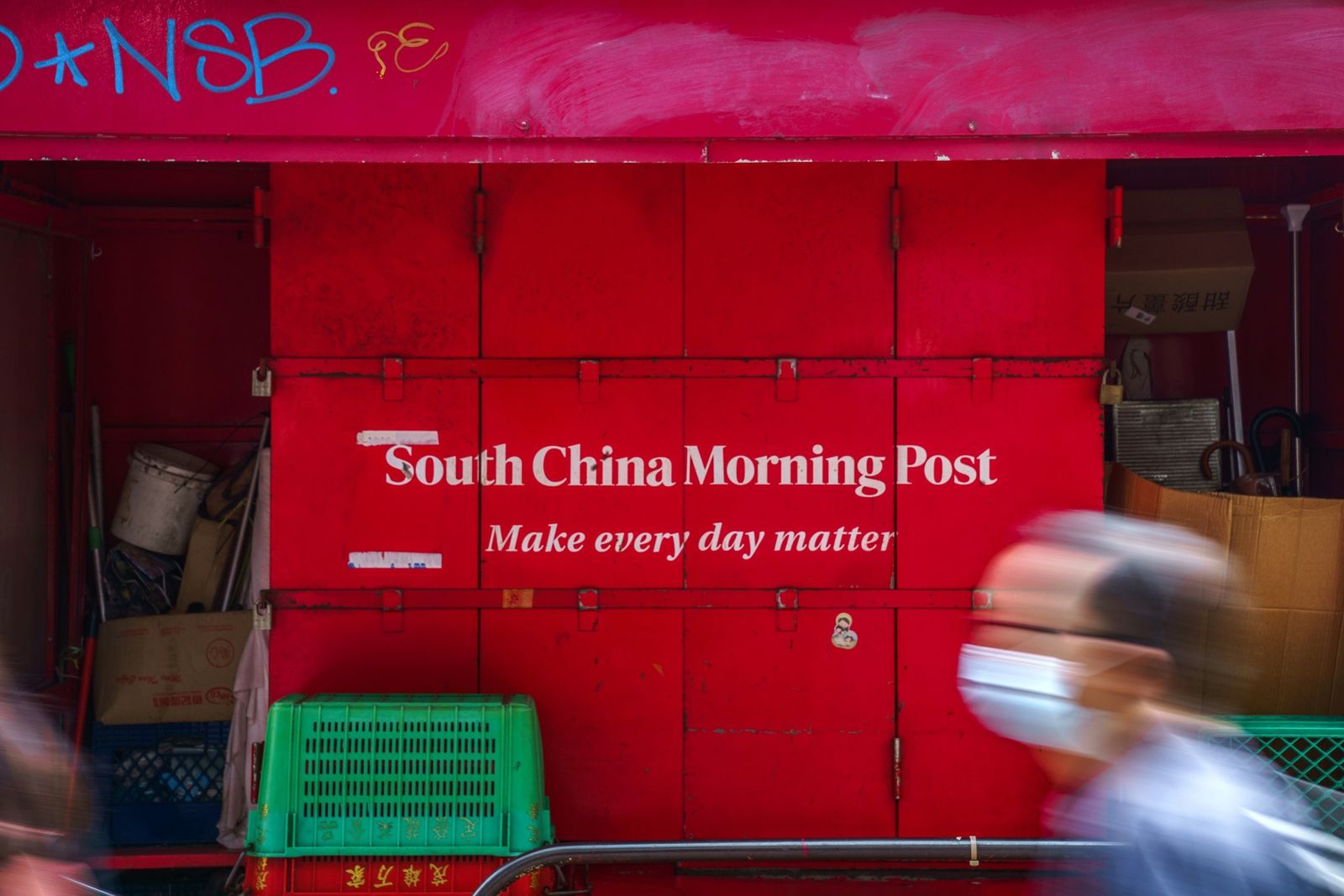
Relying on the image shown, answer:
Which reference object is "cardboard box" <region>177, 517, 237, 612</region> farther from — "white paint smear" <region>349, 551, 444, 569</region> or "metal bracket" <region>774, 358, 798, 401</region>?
"metal bracket" <region>774, 358, 798, 401</region>

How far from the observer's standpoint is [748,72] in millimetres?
3395

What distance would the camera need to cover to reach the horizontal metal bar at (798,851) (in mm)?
2943

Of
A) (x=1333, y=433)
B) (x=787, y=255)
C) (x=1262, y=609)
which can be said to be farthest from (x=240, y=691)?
(x=1333, y=433)

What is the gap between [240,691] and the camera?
473 centimetres

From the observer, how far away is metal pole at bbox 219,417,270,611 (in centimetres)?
516

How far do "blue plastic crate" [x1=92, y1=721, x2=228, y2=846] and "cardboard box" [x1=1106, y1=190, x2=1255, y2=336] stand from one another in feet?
15.8

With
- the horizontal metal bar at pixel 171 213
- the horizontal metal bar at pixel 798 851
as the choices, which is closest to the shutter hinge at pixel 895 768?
the horizontal metal bar at pixel 798 851

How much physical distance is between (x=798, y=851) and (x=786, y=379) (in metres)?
1.81

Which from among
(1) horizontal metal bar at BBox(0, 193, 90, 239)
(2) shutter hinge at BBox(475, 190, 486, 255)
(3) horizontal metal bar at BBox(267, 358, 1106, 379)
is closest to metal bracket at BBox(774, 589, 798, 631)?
(3) horizontal metal bar at BBox(267, 358, 1106, 379)

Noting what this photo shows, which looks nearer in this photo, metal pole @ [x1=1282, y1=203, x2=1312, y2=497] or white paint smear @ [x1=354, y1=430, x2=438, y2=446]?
white paint smear @ [x1=354, y1=430, x2=438, y2=446]

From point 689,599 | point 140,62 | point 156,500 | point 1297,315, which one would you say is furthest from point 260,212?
point 1297,315

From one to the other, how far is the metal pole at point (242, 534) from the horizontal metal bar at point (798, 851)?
2834 mm

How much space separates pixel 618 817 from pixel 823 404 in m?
1.85

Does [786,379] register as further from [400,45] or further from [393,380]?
[400,45]
